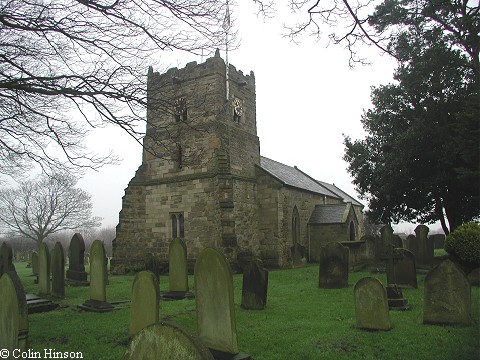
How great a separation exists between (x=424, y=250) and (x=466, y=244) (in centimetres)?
333

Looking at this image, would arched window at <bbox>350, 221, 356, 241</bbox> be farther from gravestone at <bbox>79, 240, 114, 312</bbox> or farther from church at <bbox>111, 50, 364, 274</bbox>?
gravestone at <bbox>79, 240, 114, 312</bbox>

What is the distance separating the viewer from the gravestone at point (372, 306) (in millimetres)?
7031

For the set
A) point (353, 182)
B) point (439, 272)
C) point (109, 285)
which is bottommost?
point (109, 285)

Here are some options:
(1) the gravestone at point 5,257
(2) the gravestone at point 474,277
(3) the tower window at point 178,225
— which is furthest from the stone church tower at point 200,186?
(2) the gravestone at point 474,277

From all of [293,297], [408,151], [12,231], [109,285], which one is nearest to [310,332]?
[293,297]

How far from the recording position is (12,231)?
Result: 4472 centimetres

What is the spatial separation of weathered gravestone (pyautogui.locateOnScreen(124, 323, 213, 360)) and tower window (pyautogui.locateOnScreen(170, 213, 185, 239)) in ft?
54.2

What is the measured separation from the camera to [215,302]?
18.7ft

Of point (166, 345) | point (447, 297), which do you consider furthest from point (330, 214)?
point (166, 345)

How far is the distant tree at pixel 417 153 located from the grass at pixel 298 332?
9407 millimetres

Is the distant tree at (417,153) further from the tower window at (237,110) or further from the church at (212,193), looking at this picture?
the tower window at (237,110)

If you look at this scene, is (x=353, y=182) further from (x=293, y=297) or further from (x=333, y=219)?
(x=293, y=297)

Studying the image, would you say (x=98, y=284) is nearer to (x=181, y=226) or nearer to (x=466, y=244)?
(x=181, y=226)

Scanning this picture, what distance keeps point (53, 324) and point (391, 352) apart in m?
6.73
